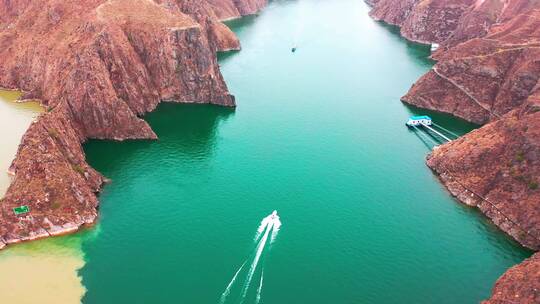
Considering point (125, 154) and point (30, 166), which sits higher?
point (30, 166)

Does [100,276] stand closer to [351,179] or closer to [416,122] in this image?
[351,179]

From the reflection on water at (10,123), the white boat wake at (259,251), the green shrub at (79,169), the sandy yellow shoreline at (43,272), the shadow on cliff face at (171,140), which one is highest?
the green shrub at (79,169)

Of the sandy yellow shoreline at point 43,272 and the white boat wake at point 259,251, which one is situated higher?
the sandy yellow shoreline at point 43,272

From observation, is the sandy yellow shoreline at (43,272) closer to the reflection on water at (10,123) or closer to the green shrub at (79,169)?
the green shrub at (79,169)

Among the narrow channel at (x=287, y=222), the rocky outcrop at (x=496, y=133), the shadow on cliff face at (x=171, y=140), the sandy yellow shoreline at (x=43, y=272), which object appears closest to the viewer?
the sandy yellow shoreline at (x=43, y=272)

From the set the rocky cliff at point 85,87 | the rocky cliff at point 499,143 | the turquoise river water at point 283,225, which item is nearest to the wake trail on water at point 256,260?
the turquoise river water at point 283,225

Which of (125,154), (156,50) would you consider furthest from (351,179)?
(156,50)
